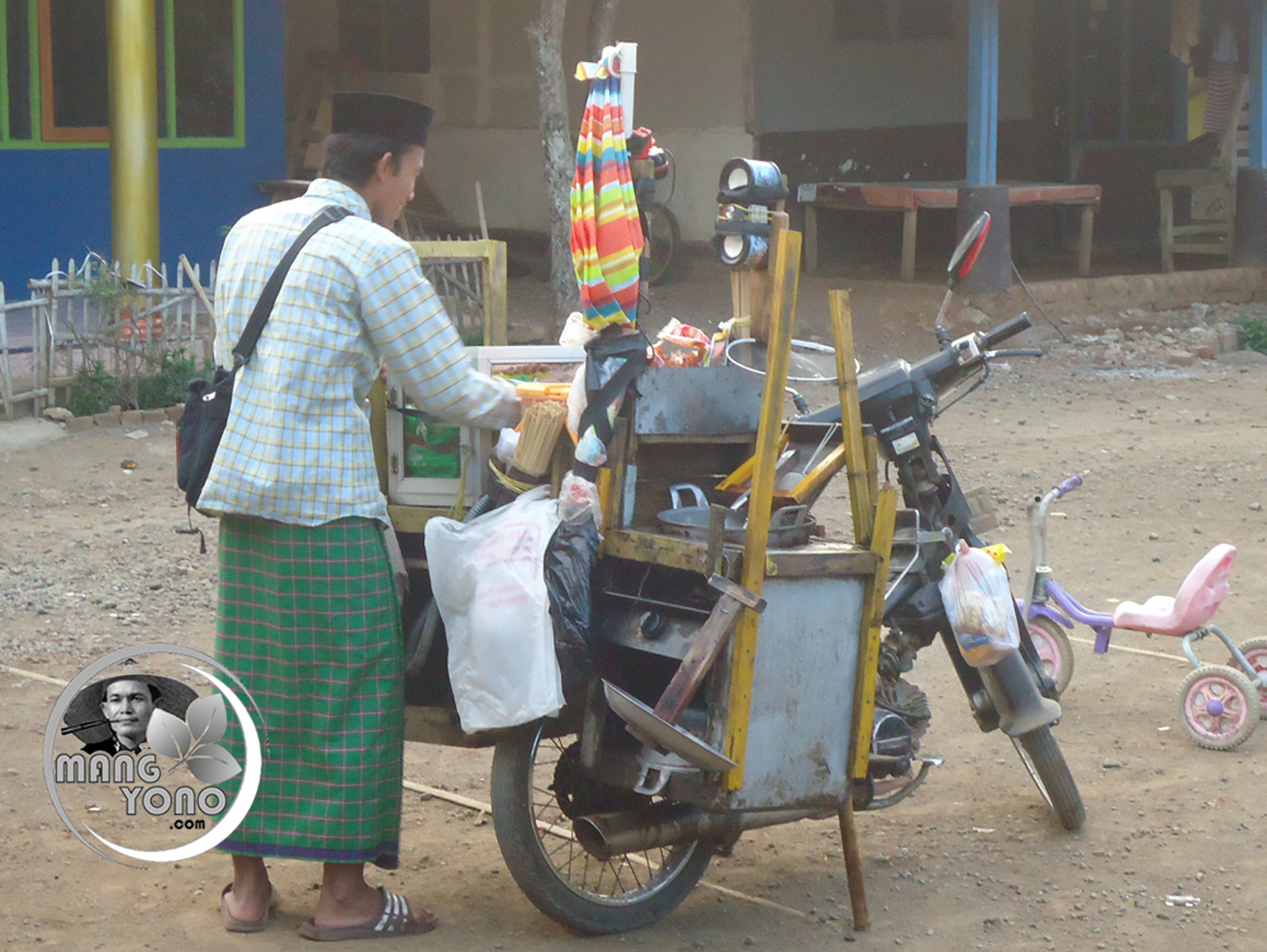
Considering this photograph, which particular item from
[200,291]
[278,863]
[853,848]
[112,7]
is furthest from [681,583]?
[112,7]

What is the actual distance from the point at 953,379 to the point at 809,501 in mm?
627

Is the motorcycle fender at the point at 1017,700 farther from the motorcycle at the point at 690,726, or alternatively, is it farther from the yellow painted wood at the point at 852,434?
the yellow painted wood at the point at 852,434

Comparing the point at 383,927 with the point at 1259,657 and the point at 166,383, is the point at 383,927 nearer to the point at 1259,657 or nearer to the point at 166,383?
the point at 1259,657

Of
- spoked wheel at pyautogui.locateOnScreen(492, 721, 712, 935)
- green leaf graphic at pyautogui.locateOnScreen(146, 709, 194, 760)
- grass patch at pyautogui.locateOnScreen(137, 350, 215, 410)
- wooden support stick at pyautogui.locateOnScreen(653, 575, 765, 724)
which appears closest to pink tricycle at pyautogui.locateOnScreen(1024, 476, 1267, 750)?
spoked wheel at pyautogui.locateOnScreen(492, 721, 712, 935)

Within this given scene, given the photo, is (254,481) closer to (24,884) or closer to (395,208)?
(395,208)

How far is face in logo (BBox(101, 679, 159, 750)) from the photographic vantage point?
3805 millimetres

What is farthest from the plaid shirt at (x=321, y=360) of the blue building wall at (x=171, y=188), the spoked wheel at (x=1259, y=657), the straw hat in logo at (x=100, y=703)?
the blue building wall at (x=171, y=188)

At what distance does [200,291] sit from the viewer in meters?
9.38

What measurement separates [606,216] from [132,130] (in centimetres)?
816

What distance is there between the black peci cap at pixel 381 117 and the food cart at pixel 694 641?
0.60 metres

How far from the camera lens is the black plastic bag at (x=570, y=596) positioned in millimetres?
3197

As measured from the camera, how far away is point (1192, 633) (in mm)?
4797

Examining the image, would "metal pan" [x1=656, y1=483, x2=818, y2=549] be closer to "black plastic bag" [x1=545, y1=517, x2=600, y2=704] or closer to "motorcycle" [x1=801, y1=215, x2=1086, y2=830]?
"black plastic bag" [x1=545, y1=517, x2=600, y2=704]

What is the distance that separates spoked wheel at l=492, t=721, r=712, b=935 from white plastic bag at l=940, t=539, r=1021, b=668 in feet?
2.72
